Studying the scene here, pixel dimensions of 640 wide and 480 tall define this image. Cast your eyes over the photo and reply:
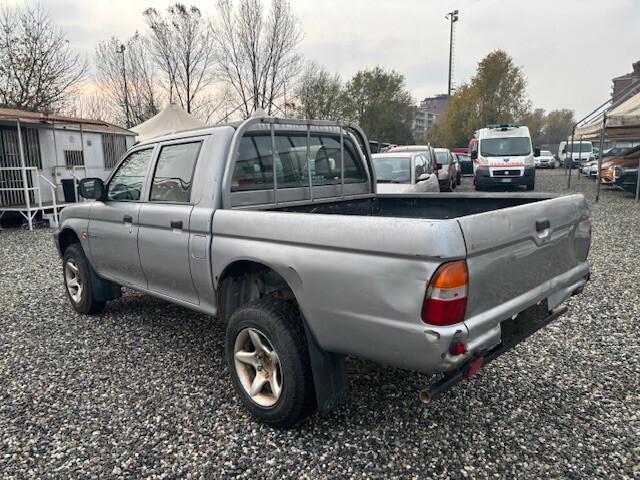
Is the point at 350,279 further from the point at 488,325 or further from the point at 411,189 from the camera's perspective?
the point at 411,189

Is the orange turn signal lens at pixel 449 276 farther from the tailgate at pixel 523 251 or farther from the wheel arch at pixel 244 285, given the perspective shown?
the wheel arch at pixel 244 285

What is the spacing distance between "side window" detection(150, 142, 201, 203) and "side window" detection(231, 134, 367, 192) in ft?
1.25

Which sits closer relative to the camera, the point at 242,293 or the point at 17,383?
the point at 242,293

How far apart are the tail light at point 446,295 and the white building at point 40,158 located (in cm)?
1135

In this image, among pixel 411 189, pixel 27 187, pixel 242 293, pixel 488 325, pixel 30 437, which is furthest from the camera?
pixel 27 187

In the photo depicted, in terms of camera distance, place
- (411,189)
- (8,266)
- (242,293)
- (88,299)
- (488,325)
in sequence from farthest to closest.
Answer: (411,189) < (8,266) < (88,299) < (242,293) < (488,325)

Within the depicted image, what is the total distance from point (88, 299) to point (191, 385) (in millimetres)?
2129

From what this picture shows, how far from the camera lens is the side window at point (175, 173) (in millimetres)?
3564

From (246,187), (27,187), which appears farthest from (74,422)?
(27,187)

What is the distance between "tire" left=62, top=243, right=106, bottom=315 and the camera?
4.88m

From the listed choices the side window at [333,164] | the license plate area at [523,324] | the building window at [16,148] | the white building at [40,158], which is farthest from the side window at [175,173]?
the building window at [16,148]

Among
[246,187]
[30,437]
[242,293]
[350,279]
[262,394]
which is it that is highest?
[246,187]

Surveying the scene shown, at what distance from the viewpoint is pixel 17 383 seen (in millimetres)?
3650

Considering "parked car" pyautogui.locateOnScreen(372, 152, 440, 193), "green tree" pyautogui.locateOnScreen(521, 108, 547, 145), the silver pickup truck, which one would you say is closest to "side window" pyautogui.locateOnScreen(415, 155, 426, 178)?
"parked car" pyautogui.locateOnScreen(372, 152, 440, 193)
